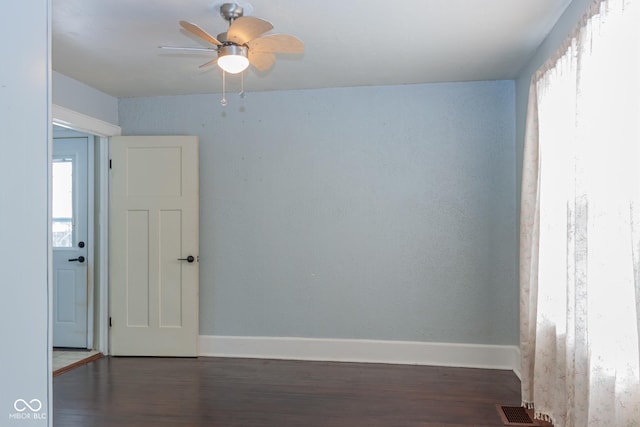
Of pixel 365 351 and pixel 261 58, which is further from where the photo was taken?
pixel 365 351

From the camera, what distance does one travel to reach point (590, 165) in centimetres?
201

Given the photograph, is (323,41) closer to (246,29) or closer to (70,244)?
(246,29)

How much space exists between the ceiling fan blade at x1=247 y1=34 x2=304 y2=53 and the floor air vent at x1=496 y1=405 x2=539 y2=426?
272 centimetres

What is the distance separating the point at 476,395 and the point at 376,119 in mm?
2488

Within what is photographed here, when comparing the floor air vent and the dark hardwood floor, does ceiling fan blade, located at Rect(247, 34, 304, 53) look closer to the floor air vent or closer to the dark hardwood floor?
the dark hardwood floor

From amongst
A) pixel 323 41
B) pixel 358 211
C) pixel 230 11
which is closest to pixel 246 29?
pixel 230 11

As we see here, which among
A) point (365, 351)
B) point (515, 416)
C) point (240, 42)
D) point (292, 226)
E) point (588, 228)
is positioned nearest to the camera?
point (588, 228)

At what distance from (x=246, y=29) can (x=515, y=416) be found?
296cm

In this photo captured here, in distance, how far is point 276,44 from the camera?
2.44 meters

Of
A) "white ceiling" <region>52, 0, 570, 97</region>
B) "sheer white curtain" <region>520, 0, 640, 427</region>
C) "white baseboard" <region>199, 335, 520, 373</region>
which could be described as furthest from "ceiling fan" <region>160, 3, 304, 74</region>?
"white baseboard" <region>199, 335, 520, 373</region>

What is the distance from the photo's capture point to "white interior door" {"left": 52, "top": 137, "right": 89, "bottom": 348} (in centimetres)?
440

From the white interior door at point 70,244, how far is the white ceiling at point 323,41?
3.06 feet

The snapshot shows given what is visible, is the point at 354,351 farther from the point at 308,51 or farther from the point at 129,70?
the point at 129,70
